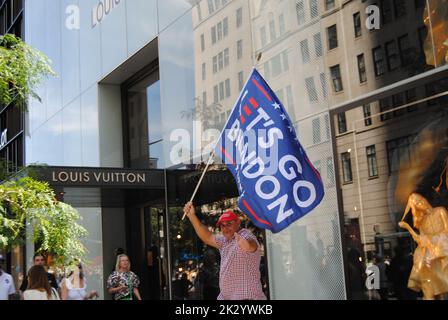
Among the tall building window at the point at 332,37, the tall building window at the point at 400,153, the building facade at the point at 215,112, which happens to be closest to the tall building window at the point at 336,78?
the building facade at the point at 215,112

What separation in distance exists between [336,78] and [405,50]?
4.08ft

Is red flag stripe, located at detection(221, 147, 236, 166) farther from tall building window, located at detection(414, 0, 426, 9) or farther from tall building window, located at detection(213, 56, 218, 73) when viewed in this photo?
tall building window, located at detection(213, 56, 218, 73)

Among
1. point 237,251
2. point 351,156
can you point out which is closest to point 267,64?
point 351,156

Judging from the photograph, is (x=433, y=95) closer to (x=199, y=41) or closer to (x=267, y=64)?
(x=267, y=64)

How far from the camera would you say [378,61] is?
25.9 ft

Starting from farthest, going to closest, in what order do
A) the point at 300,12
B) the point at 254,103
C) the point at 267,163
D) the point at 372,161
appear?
the point at 300,12 → the point at 372,161 → the point at 254,103 → the point at 267,163

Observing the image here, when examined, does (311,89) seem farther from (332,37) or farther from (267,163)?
(267,163)

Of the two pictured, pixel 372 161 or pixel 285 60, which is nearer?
pixel 372 161

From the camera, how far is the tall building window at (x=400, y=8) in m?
7.57

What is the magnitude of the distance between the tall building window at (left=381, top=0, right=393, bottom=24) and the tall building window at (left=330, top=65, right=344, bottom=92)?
98 cm

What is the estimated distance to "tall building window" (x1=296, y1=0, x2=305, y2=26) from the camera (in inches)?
363

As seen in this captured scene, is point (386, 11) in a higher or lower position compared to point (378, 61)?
higher

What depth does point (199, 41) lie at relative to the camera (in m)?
11.9

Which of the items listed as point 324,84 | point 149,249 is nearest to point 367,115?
point 324,84
